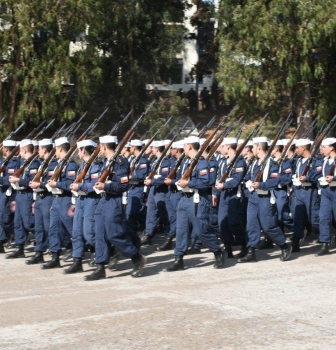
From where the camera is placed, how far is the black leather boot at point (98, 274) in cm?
1143

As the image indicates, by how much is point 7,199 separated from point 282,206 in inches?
175

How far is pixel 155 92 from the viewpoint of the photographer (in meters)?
30.8

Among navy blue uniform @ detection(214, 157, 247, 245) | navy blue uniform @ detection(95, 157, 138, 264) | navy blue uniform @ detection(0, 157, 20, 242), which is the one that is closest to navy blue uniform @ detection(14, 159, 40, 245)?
navy blue uniform @ detection(0, 157, 20, 242)

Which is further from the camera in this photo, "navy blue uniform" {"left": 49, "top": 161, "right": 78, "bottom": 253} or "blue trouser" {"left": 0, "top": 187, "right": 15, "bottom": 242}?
"blue trouser" {"left": 0, "top": 187, "right": 15, "bottom": 242}

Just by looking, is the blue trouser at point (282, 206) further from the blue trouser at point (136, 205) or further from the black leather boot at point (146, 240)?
the blue trouser at point (136, 205)

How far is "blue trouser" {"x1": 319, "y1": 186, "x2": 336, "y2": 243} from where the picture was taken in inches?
523

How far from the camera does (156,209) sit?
15.5 meters

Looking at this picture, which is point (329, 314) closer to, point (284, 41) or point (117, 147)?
point (117, 147)

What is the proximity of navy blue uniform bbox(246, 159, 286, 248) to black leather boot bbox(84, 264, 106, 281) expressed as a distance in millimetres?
2289

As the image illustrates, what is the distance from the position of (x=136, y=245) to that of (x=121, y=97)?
18.8 metres

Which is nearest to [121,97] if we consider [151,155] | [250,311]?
[151,155]

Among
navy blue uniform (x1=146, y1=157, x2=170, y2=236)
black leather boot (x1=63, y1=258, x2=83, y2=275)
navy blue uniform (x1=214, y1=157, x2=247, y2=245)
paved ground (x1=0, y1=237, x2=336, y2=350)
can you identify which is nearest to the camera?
paved ground (x1=0, y1=237, x2=336, y2=350)

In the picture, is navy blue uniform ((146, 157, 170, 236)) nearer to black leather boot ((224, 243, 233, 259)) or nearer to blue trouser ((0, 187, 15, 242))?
black leather boot ((224, 243, 233, 259))

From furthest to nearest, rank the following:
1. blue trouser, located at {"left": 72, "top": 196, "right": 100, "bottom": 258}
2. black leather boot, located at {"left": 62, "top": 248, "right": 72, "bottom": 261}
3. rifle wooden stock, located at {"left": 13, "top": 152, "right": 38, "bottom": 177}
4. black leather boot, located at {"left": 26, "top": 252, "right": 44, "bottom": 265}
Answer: rifle wooden stock, located at {"left": 13, "top": 152, "right": 38, "bottom": 177}
black leather boot, located at {"left": 62, "top": 248, "right": 72, "bottom": 261}
black leather boot, located at {"left": 26, "top": 252, "right": 44, "bottom": 265}
blue trouser, located at {"left": 72, "top": 196, "right": 100, "bottom": 258}
